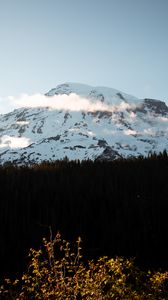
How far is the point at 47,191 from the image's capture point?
62312 mm

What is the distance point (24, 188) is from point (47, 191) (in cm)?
330

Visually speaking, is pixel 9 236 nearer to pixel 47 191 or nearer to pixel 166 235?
pixel 47 191

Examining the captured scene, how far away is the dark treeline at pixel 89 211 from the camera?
48.2 meters

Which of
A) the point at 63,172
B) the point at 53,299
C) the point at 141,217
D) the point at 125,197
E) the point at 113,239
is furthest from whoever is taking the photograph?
the point at 63,172

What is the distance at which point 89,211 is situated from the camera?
5812 centimetres

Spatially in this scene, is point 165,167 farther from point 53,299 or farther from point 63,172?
point 53,299

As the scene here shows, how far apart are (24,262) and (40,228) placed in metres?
7.62

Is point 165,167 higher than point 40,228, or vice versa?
point 165,167

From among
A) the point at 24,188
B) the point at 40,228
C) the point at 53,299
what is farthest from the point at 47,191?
the point at 53,299

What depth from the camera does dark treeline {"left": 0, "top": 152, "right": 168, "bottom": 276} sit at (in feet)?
158

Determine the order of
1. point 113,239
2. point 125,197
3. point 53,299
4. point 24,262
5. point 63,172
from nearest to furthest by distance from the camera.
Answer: point 53,299, point 24,262, point 113,239, point 125,197, point 63,172

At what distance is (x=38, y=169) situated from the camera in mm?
74688

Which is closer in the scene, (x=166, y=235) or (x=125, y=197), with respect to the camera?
(x=166, y=235)

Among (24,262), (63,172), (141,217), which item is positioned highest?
(63,172)
